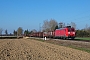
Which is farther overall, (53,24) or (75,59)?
(53,24)

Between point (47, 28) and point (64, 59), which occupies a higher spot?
point (47, 28)

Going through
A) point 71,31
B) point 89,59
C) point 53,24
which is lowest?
point 89,59

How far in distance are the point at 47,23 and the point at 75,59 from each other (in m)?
136

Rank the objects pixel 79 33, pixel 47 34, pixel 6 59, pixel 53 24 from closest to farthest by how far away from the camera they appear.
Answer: pixel 6 59 → pixel 47 34 → pixel 79 33 → pixel 53 24

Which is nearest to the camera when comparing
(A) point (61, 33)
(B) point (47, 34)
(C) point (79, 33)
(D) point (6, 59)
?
(D) point (6, 59)

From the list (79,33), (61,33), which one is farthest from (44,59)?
(79,33)

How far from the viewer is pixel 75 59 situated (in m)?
16.2

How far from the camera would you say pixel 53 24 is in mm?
150500

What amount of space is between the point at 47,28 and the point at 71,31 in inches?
3613

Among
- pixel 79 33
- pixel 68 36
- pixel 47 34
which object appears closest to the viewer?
pixel 68 36

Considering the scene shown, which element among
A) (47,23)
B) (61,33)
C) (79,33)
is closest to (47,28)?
(47,23)

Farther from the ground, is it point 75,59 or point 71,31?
point 71,31

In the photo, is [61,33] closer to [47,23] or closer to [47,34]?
[47,34]

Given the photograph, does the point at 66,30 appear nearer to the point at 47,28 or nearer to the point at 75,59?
the point at 75,59
